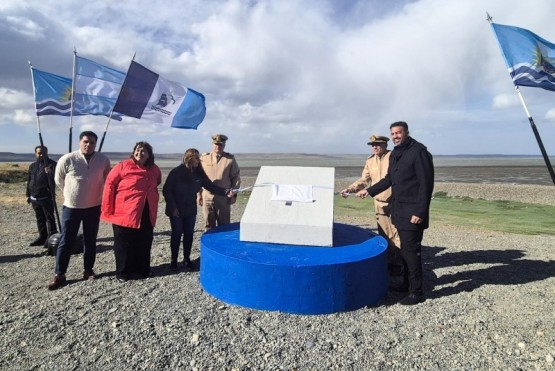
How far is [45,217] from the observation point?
768cm

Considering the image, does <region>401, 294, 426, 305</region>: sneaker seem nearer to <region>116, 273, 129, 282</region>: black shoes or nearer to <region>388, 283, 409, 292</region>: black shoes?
<region>388, 283, 409, 292</region>: black shoes

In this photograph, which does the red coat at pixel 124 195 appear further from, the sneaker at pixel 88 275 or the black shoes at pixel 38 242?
the black shoes at pixel 38 242

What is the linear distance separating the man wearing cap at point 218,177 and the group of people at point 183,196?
0.02 m

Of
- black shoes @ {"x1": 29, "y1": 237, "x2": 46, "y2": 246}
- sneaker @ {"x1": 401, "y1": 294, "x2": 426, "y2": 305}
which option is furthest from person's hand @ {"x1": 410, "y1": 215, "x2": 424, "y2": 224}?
black shoes @ {"x1": 29, "y1": 237, "x2": 46, "y2": 246}

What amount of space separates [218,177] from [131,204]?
156 centimetres

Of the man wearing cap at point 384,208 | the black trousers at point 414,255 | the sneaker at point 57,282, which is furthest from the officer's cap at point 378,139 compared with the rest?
the sneaker at point 57,282

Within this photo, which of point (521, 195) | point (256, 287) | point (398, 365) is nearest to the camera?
point (398, 365)

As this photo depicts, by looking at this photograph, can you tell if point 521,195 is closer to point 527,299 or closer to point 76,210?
point 527,299

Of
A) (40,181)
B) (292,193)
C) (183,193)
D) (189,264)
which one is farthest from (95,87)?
(292,193)

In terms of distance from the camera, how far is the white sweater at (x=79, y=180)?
510cm

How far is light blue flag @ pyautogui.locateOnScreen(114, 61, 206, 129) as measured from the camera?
7.05 m

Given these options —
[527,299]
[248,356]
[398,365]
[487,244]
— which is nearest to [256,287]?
[248,356]

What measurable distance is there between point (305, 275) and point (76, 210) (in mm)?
3317

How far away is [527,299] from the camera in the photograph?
4.88 meters
